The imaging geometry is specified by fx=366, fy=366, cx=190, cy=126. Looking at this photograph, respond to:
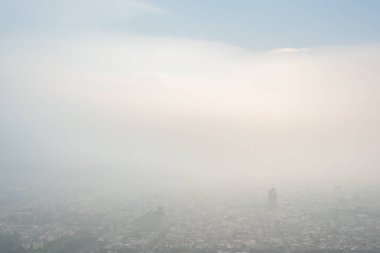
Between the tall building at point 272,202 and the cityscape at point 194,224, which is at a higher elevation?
the tall building at point 272,202

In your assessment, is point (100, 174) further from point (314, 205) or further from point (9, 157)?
point (314, 205)

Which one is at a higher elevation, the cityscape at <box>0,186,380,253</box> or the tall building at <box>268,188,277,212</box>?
the tall building at <box>268,188,277,212</box>

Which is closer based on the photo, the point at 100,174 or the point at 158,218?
the point at 158,218

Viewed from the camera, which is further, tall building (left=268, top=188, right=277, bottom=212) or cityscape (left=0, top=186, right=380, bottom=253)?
tall building (left=268, top=188, right=277, bottom=212)

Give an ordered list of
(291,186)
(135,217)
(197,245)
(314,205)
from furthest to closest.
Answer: (291,186), (314,205), (135,217), (197,245)

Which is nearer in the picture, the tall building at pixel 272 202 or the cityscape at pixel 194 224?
the cityscape at pixel 194 224

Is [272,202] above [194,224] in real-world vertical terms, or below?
above

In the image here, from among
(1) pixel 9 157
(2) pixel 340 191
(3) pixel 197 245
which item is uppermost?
(1) pixel 9 157

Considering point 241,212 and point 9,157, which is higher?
point 9,157

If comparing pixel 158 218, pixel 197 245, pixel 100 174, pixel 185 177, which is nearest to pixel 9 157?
pixel 100 174

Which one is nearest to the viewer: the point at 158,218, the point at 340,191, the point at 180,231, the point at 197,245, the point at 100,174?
the point at 197,245

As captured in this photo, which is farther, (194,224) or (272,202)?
(272,202)
